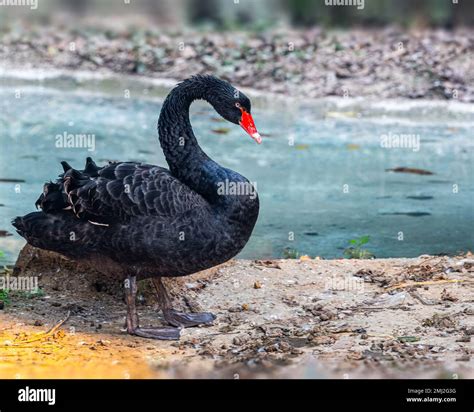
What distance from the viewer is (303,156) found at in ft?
33.3

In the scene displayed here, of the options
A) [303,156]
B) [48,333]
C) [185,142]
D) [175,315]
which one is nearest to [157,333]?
[175,315]

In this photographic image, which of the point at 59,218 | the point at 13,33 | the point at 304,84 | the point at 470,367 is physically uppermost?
the point at 13,33

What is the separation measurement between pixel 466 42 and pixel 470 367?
32.8ft

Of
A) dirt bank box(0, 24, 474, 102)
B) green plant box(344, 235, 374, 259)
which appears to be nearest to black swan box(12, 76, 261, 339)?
green plant box(344, 235, 374, 259)

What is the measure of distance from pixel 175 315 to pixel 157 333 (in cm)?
27

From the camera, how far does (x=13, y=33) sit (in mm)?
15656

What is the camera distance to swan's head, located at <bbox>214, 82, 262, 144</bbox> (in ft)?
19.3

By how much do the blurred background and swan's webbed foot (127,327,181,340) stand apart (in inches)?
424

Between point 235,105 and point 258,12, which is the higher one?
point 258,12

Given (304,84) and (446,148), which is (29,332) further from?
(304,84)

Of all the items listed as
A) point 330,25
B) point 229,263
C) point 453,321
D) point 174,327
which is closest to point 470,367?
point 453,321

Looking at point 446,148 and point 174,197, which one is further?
point 446,148

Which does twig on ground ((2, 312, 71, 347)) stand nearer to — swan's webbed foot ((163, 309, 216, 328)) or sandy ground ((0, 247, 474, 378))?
sandy ground ((0, 247, 474, 378))

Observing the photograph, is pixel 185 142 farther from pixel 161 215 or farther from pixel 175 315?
pixel 175 315
